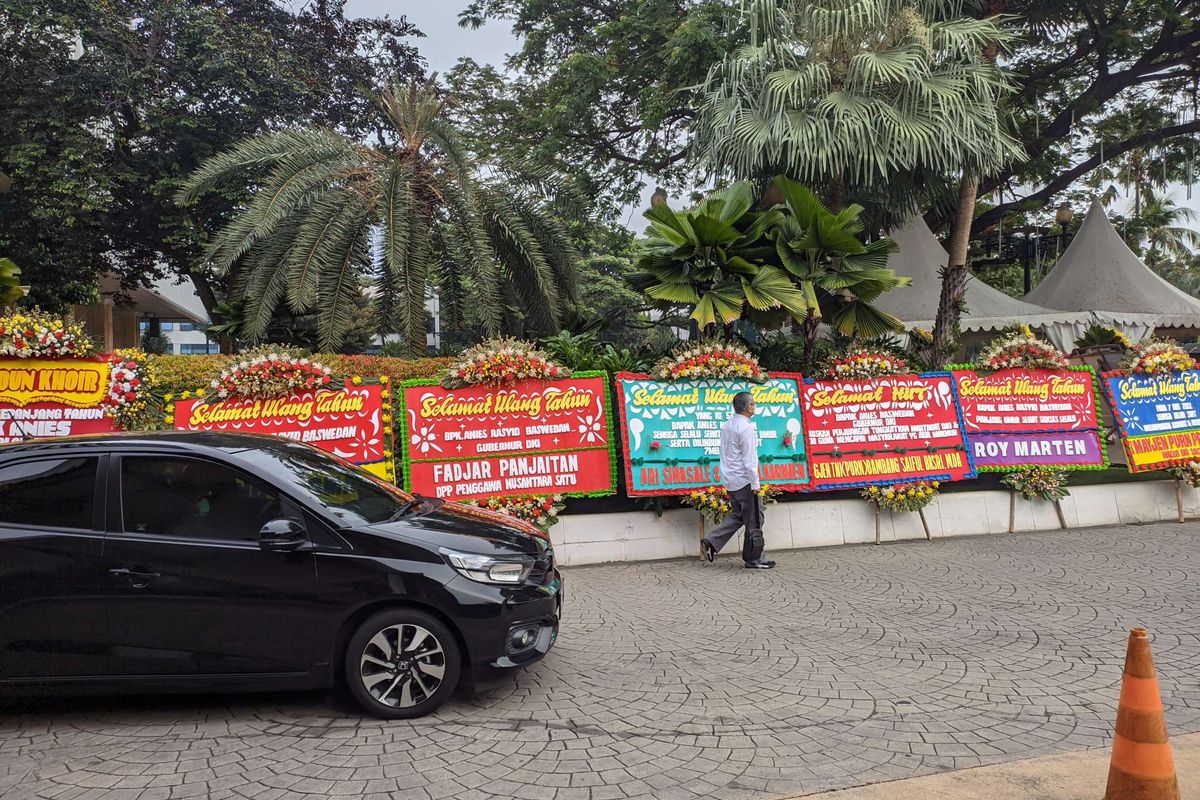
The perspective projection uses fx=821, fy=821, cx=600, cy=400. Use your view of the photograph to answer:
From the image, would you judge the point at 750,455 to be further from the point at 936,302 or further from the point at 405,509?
the point at 936,302

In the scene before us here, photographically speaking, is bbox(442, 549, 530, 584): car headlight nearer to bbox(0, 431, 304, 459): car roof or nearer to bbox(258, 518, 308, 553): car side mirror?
bbox(258, 518, 308, 553): car side mirror

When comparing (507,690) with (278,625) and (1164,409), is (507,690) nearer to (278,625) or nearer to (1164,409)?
(278,625)

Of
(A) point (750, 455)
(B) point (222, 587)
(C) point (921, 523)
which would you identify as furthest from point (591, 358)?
(B) point (222, 587)

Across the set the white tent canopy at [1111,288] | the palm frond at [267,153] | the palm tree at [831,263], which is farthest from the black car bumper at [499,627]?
the white tent canopy at [1111,288]

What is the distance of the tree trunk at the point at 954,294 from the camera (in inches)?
527

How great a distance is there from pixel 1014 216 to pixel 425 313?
1856cm

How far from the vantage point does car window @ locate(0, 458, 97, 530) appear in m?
4.55

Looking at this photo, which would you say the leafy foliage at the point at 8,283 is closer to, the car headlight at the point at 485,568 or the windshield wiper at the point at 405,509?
the windshield wiper at the point at 405,509

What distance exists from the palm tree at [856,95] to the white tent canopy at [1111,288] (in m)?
8.73

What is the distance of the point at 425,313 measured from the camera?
13062 mm

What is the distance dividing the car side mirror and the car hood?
1.28 ft

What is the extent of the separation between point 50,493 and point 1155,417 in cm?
1241

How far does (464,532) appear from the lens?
195 inches

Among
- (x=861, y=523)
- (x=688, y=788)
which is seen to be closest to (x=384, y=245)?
(x=861, y=523)
